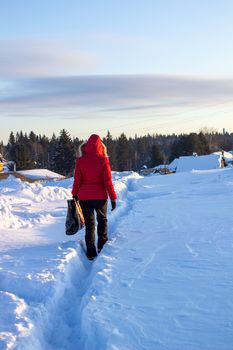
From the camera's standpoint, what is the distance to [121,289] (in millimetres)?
5641

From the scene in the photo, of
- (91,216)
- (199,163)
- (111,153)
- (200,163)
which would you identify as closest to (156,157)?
(111,153)

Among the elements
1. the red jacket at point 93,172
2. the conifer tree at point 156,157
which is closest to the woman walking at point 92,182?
the red jacket at point 93,172

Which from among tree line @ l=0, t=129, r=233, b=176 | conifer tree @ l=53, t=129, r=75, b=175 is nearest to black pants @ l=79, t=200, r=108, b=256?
tree line @ l=0, t=129, r=233, b=176

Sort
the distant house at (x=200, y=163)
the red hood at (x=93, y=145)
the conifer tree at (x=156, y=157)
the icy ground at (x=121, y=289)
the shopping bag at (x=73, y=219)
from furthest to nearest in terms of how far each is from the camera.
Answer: the conifer tree at (x=156, y=157) < the distant house at (x=200, y=163) < the shopping bag at (x=73, y=219) < the red hood at (x=93, y=145) < the icy ground at (x=121, y=289)

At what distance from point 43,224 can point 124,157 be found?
89565 mm

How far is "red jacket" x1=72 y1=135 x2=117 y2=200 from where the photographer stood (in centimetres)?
750

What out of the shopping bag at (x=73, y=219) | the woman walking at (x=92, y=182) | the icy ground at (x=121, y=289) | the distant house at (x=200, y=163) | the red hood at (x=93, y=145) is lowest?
the distant house at (x=200, y=163)

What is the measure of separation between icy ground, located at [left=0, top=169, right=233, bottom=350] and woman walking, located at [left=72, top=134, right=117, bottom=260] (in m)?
0.45

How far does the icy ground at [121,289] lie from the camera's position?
14.1 feet

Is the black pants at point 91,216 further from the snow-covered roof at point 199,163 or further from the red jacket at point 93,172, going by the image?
the snow-covered roof at point 199,163

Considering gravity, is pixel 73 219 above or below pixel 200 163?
above

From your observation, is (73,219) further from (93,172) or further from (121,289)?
(121,289)

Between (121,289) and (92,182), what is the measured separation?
2.36 m

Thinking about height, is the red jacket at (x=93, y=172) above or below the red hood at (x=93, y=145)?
below
